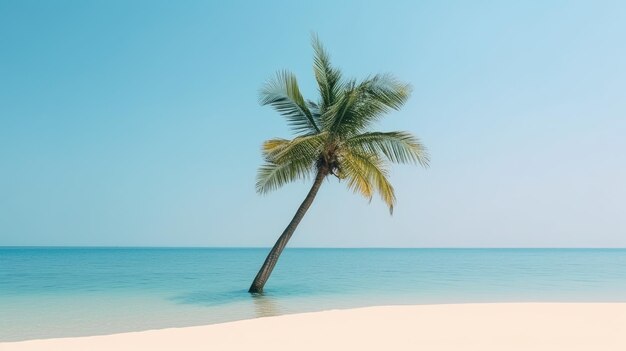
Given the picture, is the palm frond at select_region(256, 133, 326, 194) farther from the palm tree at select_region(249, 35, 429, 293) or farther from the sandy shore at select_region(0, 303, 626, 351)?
the sandy shore at select_region(0, 303, 626, 351)

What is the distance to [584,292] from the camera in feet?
58.3

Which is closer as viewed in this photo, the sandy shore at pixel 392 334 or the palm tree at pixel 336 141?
the sandy shore at pixel 392 334

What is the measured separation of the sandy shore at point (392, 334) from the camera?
22.4 ft

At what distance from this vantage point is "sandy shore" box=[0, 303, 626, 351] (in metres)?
6.84

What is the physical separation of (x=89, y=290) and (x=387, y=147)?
10885 mm

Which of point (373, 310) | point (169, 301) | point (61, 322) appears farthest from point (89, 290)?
point (373, 310)

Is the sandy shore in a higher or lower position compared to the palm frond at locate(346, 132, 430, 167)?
lower

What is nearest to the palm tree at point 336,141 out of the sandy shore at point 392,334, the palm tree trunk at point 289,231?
the palm tree trunk at point 289,231

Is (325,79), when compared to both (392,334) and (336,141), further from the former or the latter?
(392,334)

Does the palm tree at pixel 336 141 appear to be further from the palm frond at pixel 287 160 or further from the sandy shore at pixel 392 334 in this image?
the sandy shore at pixel 392 334

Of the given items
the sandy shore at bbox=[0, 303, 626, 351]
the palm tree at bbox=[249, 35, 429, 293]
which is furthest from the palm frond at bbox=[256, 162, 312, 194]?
the sandy shore at bbox=[0, 303, 626, 351]

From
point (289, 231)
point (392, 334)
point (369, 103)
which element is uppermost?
point (369, 103)

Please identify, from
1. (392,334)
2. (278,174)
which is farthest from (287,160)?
(392,334)

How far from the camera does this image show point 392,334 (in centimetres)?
762
